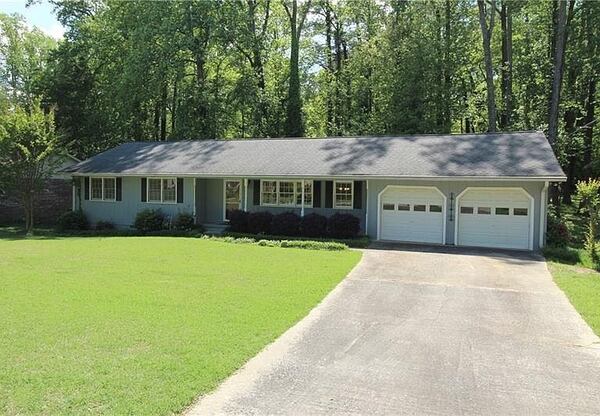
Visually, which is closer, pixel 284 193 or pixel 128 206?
pixel 284 193

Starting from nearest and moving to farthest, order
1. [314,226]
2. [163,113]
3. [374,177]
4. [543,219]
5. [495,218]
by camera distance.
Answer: [543,219] → [495,218] → [374,177] → [314,226] → [163,113]

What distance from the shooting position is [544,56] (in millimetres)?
28422

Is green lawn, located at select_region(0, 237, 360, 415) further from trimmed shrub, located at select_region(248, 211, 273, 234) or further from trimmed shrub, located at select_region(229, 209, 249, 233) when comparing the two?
trimmed shrub, located at select_region(229, 209, 249, 233)

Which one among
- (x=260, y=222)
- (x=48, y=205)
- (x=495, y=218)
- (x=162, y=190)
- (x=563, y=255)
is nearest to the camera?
(x=563, y=255)

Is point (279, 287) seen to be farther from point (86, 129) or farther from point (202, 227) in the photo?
Result: point (86, 129)

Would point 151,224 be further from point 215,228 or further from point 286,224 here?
point 286,224

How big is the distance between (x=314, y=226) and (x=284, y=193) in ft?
7.87

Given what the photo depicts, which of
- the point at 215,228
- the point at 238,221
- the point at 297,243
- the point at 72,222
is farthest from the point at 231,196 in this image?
the point at 72,222

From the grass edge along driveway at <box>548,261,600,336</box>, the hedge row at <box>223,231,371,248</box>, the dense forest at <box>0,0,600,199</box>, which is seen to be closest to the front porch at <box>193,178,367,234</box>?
the hedge row at <box>223,231,371,248</box>

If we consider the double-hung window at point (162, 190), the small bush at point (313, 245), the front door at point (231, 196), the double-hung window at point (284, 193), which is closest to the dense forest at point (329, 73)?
the double-hung window at point (162, 190)

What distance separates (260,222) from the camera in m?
19.0

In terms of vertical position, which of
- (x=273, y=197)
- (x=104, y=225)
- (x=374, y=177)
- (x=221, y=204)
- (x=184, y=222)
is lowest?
(x=104, y=225)

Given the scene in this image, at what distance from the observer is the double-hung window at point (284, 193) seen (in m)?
19.4

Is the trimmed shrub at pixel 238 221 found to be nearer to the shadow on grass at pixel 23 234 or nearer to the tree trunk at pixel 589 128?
the shadow on grass at pixel 23 234
